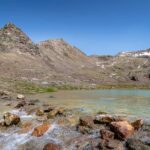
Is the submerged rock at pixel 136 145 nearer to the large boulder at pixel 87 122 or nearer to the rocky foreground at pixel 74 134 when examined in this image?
the rocky foreground at pixel 74 134

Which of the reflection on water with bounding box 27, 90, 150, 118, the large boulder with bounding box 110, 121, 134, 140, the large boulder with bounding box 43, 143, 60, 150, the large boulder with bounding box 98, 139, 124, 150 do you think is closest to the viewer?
the large boulder with bounding box 98, 139, 124, 150

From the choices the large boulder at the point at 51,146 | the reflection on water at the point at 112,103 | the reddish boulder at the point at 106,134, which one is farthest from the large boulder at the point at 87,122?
the reflection on water at the point at 112,103

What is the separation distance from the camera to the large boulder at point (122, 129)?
23.5m

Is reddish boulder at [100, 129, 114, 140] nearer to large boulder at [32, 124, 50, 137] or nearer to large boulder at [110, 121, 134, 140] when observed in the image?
large boulder at [110, 121, 134, 140]

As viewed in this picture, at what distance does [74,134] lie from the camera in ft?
85.8

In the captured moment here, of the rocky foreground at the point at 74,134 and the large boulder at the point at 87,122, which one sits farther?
the large boulder at the point at 87,122

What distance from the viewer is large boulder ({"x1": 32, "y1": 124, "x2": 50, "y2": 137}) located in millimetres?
27284

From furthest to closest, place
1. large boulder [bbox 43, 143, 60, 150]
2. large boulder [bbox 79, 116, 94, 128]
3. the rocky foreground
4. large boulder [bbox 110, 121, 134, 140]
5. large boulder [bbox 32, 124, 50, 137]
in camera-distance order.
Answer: large boulder [bbox 32, 124, 50, 137]
large boulder [bbox 79, 116, 94, 128]
large boulder [bbox 43, 143, 60, 150]
large boulder [bbox 110, 121, 134, 140]
the rocky foreground

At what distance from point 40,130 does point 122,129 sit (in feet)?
26.0

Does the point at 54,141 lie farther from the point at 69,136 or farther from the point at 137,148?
the point at 137,148

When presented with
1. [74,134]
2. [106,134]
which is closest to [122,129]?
[106,134]

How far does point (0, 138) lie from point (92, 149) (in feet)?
31.6

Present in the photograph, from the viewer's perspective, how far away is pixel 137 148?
21609 millimetres

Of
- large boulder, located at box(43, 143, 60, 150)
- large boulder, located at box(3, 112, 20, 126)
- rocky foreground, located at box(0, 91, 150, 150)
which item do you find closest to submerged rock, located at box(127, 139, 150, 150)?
rocky foreground, located at box(0, 91, 150, 150)
